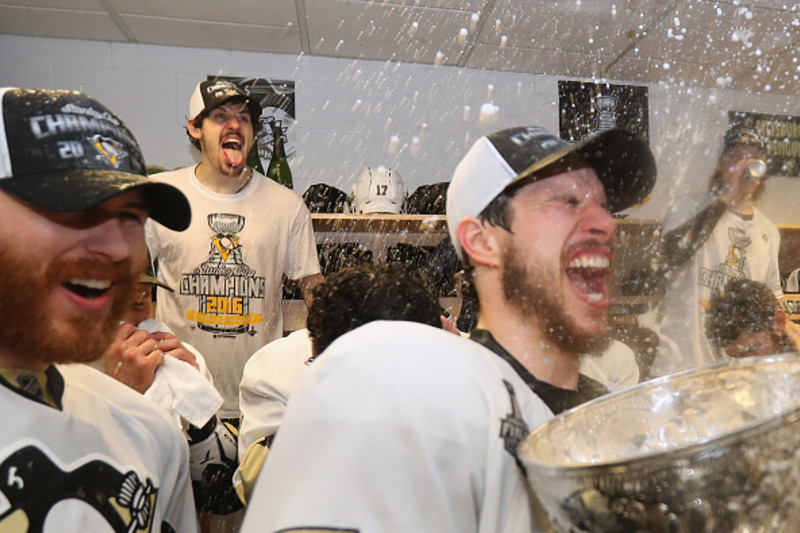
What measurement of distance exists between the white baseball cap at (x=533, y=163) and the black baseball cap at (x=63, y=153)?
0.58ft

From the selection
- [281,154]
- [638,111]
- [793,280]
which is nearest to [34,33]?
[281,154]

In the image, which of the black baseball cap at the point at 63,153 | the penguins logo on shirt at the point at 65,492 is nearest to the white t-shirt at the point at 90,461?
the penguins logo on shirt at the point at 65,492

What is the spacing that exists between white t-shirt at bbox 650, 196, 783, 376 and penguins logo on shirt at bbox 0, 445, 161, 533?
1.06 feet

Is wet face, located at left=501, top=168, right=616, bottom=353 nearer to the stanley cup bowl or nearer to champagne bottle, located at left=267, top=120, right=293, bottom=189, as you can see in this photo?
the stanley cup bowl

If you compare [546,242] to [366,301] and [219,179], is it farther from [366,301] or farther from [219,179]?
[219,179]

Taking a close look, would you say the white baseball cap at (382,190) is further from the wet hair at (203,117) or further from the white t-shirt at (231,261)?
the wet hair at (203,117)

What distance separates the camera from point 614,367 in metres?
0.37

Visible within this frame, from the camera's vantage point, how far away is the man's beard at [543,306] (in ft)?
0.96

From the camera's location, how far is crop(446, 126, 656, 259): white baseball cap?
326 millimetres

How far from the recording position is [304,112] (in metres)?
0.73

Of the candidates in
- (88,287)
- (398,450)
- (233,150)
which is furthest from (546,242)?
(233,150)

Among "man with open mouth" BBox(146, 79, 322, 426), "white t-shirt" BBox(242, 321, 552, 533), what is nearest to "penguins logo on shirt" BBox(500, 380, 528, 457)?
"white t-shirt" BBox(242, 321, 552, 533)

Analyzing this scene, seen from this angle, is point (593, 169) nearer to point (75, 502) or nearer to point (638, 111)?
point (638, 111)

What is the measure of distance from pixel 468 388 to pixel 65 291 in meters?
0.20
